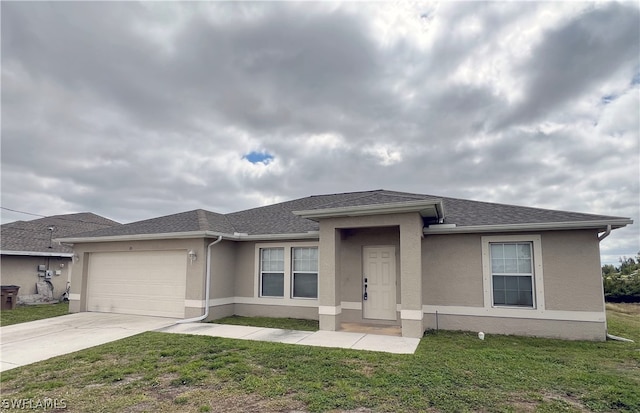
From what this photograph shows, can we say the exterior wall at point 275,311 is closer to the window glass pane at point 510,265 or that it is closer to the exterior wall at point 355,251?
the exterior wall at point 355,251

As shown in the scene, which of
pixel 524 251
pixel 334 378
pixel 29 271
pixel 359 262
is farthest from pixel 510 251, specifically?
pixel 29 271

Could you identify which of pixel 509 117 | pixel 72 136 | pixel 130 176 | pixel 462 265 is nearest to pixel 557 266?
pixel 462 265

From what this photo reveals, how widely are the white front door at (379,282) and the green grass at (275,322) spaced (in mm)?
1657

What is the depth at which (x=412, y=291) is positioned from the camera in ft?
26.5

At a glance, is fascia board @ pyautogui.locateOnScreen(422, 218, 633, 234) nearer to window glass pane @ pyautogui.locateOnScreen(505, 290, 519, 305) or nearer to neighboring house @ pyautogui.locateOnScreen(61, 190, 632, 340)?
neighboring house @ pyautogui.locateOnScreen(61, 190, 632, 340)

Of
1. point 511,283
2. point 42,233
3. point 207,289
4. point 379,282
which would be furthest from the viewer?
point 42,233

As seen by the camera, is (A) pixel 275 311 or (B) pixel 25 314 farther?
(B) pixel 25 314

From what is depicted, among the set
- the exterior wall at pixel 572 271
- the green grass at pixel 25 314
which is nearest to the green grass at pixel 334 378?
the exterior wall at pixel 572 271

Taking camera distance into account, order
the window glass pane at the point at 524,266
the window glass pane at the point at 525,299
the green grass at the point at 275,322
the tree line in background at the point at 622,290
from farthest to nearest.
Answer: the tree line in background at the point at 622,290 → the green grass at the point at 275,322 → the window glass pane at the point at 524,266 → the window glass pane at the point at 525,299

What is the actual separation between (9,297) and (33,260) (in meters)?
2.61

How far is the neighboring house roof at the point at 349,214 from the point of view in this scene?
8.19 metres

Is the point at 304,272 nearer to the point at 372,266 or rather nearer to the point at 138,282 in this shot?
the point at 372,266

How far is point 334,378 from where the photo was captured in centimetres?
524

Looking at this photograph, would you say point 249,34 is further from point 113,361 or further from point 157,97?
point 113,361
